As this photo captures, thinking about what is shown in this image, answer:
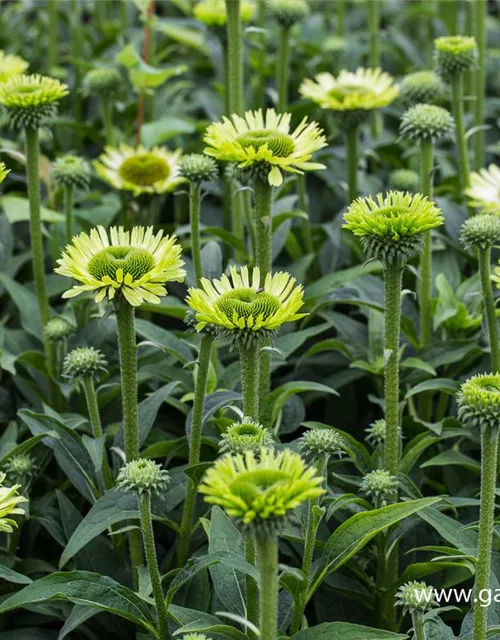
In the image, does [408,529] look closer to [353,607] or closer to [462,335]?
[353,607]

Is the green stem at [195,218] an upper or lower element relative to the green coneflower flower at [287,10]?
lower

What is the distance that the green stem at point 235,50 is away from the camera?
2.93m

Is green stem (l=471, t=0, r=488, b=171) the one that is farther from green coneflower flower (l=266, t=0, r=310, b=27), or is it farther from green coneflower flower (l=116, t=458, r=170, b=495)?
green coneflower flower (l=116, t=458, r=170, b=495)

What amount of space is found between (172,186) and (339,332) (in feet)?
2.67

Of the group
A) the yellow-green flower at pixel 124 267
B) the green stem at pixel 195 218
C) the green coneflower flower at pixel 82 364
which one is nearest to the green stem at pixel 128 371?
the yellow-green flower at pixel 124 267

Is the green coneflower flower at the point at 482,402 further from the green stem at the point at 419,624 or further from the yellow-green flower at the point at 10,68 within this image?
the yellow-green flower at the point at 10,68

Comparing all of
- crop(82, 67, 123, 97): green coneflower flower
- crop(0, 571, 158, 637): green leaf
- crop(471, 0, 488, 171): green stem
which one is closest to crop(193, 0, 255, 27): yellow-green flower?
crop(82, 67, 123, 97): green coneflower flower

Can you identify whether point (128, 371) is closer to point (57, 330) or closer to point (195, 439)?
point (195, 439)

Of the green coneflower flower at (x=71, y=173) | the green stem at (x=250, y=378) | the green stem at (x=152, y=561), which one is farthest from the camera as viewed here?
the green coneflower flower at (x=71, y=173)

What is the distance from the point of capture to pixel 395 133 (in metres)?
4.16

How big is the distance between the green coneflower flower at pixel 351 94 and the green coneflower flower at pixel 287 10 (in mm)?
318

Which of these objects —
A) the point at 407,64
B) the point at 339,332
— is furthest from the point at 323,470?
the point at 407,64

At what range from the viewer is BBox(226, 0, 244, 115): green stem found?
9.62 feet

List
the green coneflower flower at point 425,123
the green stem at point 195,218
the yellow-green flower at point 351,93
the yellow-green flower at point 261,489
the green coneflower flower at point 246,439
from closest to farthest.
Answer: the yellow-green flower at point 261,489 → the green coneflower flower at point 246,439 → the green stem at point 195,218 → the green coneflower flower at point 425,123 → the yellow-green flower at point 351,93
